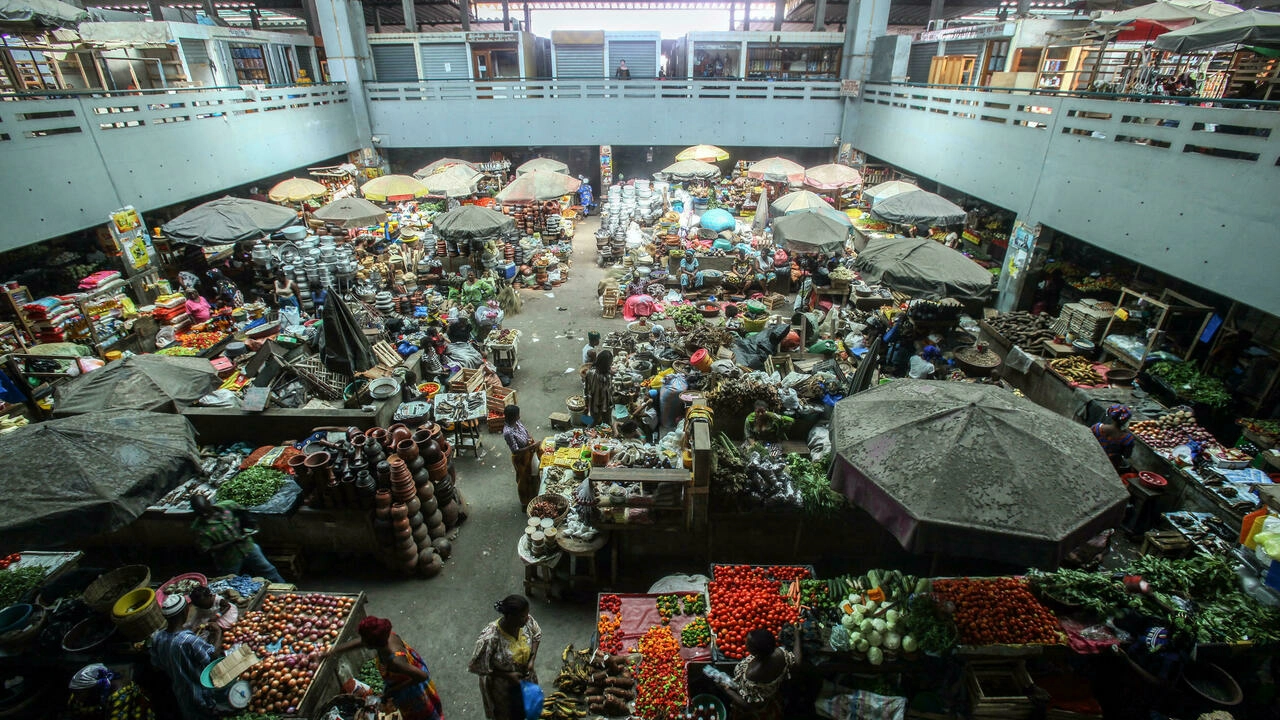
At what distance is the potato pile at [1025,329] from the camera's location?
966 centimetres

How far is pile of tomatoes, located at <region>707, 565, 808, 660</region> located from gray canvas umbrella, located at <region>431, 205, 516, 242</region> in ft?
32.0

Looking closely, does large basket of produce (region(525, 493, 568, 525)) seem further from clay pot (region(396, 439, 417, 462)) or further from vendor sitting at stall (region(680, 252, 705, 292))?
vendor sitting at stall (region(680, 252, 705, 292))

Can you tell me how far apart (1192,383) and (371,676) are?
11101 millimetres

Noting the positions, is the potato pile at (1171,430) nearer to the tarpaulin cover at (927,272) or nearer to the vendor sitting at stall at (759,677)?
the tarpaulin cover at (927,272)

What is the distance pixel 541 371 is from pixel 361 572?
517cm

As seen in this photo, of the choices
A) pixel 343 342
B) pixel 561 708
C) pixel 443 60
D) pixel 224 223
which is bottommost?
pixel 561 708

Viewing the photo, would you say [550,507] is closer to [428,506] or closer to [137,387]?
[428,506]

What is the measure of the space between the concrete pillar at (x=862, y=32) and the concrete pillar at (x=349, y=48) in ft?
59.0

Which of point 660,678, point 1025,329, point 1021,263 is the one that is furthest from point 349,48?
point 660,678

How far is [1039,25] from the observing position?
1516 cm

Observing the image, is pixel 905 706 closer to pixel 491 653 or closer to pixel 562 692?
pixel 562 692

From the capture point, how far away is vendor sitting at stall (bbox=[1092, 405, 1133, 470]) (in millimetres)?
6895

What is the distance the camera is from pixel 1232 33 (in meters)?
7.31

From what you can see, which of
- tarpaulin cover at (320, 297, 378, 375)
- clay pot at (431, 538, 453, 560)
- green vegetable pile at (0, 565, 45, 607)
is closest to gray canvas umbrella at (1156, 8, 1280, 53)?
clay pot at (431, 538, 453, 560)
